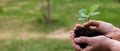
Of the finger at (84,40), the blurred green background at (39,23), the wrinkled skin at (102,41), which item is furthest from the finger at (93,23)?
the blurred green background at (39,23)

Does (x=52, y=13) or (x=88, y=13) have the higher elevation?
(x=88, y=13)

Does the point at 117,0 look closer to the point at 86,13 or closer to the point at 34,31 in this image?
the point at 34,31

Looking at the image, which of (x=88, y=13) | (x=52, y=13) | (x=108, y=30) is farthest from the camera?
(x=52, y=13)

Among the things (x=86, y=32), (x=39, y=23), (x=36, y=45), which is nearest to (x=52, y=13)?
(x=39, y=23)

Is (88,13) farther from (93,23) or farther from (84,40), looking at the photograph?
(84,40)

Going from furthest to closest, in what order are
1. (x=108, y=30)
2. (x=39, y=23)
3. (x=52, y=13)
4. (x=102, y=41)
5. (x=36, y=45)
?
(x=52, y=13), (x=39, y=23), (x=36, y=45), (x=108, y=30), (x=102, y=41)

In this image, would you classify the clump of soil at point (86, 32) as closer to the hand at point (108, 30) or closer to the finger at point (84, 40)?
the hand at point (108, 30)

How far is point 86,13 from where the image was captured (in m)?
1.87

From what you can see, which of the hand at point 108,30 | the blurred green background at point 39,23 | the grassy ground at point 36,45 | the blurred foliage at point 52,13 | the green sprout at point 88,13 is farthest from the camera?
the blurred foliage at point 52,13

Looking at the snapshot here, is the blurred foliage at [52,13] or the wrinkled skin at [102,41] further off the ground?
the wrinkled skin at [102,41]

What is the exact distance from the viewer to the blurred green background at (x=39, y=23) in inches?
182

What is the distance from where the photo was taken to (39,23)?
5.73m

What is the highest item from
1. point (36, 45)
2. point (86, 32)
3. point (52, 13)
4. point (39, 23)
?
point (86, 32)

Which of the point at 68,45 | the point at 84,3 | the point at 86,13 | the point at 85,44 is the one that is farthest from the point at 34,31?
the point at 85,44
